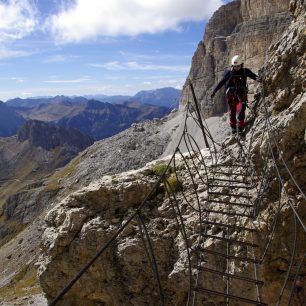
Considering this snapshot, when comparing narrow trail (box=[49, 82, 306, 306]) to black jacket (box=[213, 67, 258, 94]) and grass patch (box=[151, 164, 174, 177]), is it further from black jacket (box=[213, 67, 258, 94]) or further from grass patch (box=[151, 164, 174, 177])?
black jacket (box=[213, 67, 258, 94])

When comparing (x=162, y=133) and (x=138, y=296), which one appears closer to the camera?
(x=138, y=296)

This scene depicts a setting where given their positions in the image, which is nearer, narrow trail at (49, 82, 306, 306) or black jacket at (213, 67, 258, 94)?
narrow trail at (49, 82, 306, 306)

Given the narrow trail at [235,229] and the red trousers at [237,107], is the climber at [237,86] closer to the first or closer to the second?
the red trousers at [237,107]

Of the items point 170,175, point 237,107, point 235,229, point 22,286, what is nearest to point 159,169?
point 170,175

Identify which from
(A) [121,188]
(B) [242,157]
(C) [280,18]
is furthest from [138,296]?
(C) [280,18]

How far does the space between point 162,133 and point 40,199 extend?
41395 mm

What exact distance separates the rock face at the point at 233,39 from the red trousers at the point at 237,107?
10399cm

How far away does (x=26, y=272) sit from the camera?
70.5 m

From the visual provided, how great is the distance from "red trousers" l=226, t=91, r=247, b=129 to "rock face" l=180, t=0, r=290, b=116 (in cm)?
10399

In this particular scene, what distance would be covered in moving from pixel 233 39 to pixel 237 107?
128597 mm

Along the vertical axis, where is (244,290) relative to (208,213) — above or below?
below

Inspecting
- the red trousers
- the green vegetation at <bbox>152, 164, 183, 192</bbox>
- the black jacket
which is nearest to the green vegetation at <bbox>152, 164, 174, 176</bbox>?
the green vegetation at <bbox>152, 164, 183, 192</bbox>

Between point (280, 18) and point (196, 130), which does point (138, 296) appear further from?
point (280, 18)

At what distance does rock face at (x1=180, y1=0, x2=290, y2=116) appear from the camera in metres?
122
